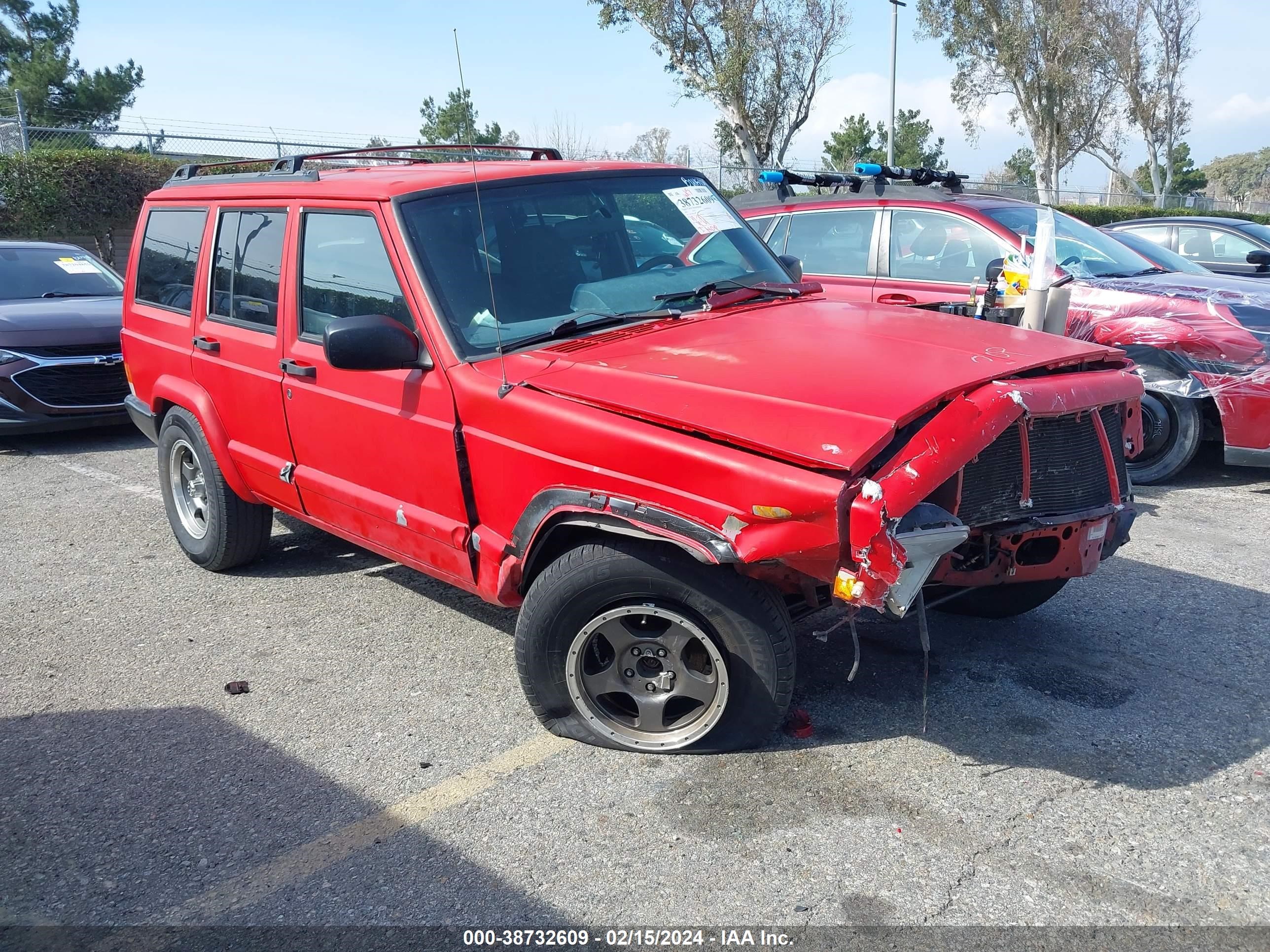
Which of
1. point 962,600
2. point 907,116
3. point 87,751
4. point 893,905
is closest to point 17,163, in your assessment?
point 87,751

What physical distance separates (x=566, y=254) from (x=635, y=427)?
1203mm

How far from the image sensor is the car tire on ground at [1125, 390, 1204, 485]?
6.52 metres

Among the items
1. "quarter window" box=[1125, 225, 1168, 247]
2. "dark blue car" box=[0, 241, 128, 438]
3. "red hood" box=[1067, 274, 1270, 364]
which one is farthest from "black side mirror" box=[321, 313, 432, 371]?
"quarter window" box=[1125, 225, 1168, 247]

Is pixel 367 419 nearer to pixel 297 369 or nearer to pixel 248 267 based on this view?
pixel 297 369

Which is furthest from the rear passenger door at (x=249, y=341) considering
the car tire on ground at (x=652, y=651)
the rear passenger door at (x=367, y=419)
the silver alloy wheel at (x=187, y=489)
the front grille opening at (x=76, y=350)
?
the front grille opening at (x=76, y=350)

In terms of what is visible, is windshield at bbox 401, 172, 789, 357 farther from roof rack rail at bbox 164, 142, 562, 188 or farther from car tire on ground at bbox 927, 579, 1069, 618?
car tire on ground at bbox 927, 579, 1069, 618

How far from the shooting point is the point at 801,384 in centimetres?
312

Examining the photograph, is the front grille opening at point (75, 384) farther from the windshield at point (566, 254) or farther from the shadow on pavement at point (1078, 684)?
the shadow on pavement at point (1078, 684)

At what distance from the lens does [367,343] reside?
11.7ft

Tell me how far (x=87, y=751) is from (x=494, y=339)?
2040 mm

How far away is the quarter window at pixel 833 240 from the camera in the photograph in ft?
24.5

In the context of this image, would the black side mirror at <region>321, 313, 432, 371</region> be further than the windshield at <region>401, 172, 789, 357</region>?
No

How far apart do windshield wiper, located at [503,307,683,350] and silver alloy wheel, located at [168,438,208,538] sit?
8.36 ft

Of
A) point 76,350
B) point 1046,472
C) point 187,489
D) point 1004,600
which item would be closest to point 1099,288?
point 1004,600
